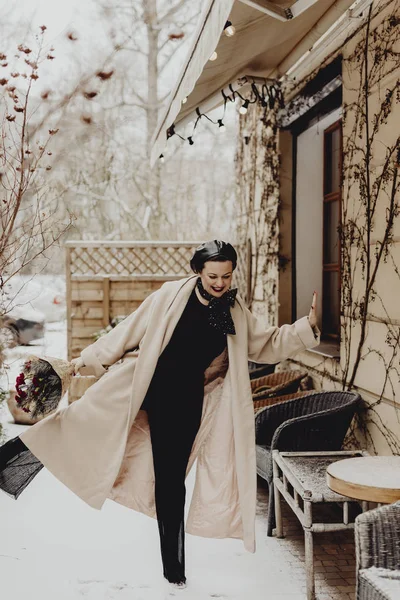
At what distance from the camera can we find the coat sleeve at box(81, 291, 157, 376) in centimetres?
285

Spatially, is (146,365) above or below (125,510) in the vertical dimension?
above

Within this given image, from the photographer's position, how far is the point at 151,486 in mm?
2984

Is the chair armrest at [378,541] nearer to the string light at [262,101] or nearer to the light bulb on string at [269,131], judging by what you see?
the string light at [262,101]

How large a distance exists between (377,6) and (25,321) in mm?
8810

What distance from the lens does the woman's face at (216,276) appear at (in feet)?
8.91

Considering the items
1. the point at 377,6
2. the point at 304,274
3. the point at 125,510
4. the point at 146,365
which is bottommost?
the point at 125,510

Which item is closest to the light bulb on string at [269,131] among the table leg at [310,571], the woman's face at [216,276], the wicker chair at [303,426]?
the wicker chair at [303,426]

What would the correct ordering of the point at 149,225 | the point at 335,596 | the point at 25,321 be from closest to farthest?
the point at 335,596, the point at 25,321, the point at 149,225

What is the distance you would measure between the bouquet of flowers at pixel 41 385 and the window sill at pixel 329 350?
2020mm

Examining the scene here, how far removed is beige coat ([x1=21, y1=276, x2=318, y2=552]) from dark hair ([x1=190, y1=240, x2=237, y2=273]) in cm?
15

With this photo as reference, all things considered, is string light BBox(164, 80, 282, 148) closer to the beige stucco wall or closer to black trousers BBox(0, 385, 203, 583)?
the beige stucco wall

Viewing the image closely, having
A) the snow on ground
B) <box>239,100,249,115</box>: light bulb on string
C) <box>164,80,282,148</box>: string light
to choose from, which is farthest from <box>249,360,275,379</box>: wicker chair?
<box>239,100,249,115</box>: light bulb on string

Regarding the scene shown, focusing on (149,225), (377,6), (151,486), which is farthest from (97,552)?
(149,225)

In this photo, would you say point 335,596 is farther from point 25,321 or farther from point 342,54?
point 25,321
